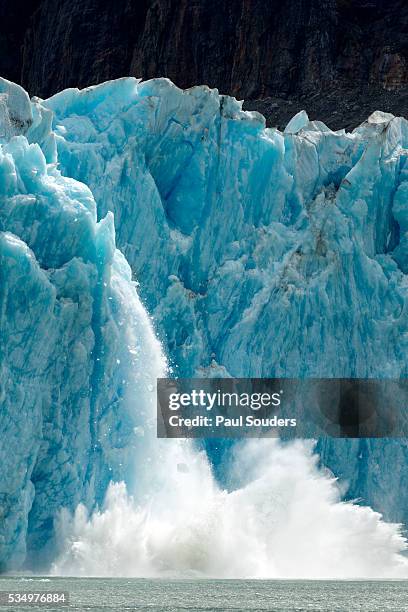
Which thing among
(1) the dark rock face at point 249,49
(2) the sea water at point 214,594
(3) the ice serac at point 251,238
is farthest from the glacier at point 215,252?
(1) the dark rock face at point 249,49

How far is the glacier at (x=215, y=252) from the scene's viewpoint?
31344mm

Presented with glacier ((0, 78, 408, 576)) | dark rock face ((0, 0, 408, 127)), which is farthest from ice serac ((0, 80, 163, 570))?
dark rock face ((0, 0, 408, 127))

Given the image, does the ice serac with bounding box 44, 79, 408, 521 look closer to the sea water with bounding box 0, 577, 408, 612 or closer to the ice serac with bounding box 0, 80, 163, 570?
the ice serac with bounding box 0, 80, 163, 570

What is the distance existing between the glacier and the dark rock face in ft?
40.6

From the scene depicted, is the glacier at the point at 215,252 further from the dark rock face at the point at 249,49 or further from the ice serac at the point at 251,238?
the dark rock face at the point at 249,49

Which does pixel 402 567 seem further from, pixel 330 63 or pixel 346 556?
pixel 330 63

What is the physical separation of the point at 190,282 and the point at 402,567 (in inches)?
281

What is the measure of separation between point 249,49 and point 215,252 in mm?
17930

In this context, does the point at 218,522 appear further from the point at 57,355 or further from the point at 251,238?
the point at 251,238

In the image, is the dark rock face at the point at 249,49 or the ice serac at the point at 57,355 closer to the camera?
the ice serac at the point at 57,355

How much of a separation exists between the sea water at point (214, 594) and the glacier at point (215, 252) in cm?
189

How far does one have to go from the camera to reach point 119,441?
3134cm

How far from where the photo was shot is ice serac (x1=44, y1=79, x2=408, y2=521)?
1384 inches

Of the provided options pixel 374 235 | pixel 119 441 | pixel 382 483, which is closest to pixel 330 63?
pixel 374 235
